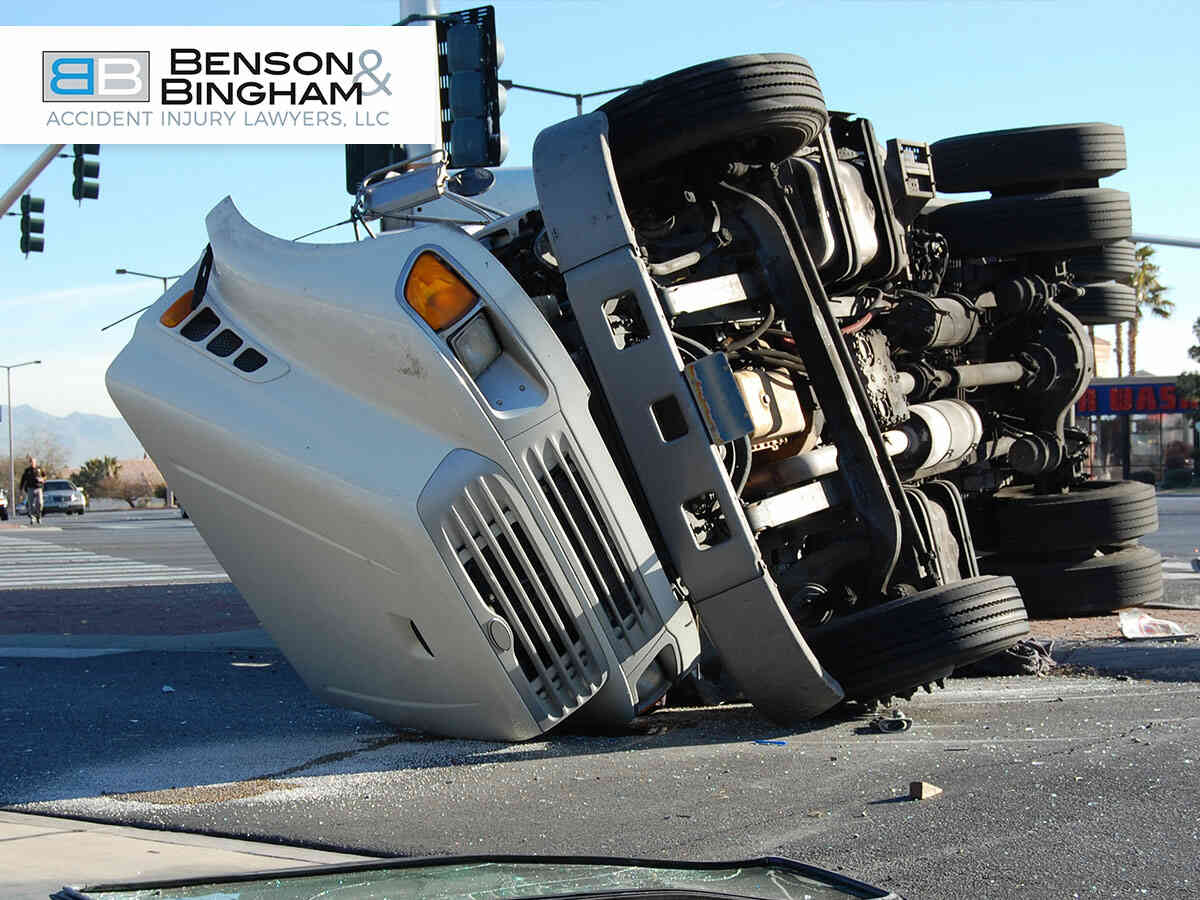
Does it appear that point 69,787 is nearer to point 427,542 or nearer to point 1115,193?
point 427,542

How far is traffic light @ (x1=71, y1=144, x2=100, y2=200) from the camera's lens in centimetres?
1773

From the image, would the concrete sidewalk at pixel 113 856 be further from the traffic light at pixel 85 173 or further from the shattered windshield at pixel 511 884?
the traffic light at pixel 85 173

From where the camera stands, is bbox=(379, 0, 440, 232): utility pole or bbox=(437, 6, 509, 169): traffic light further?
bbox=(379, 0, 440, 232): utility pole

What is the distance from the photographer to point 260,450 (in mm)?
5000

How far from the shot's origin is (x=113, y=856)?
154 inches

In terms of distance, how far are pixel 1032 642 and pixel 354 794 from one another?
3974 millimetres

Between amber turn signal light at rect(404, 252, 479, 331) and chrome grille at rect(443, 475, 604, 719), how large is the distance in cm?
59

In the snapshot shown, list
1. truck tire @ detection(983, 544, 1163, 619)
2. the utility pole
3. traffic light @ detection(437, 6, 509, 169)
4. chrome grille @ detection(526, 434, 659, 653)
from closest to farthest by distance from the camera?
chrome grille @ detection(526, 434, 659, 653)
truck tire @ detection(983, 544, 1163, 619)
traffic light @ detection(437, 6, 509, 169)
the utility pole

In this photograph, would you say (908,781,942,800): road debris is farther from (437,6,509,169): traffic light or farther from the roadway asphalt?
(437,6,509,169): traffic light

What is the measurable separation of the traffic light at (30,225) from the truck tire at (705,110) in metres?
18.6

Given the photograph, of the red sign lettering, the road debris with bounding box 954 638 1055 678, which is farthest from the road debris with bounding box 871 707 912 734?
the red sign lettering

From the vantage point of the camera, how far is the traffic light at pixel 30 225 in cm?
2159

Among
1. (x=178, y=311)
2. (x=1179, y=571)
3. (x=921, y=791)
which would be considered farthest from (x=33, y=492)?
(x=921, y=791)

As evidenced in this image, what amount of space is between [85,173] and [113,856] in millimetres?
15557
